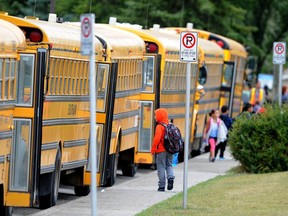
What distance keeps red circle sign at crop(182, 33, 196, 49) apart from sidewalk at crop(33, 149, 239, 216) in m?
2.58

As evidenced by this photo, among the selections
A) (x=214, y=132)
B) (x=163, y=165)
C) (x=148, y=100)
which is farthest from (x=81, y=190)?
(x=214, y=132)

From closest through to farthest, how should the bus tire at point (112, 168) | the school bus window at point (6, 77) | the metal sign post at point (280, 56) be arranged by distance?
the school bus window at point (6, 77), the bus tire at point (112, 168), the metal sign post at point (280, 56)

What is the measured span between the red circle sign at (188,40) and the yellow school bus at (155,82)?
7.99 meters

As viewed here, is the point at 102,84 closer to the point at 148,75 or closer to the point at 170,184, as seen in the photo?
the point at 170,184

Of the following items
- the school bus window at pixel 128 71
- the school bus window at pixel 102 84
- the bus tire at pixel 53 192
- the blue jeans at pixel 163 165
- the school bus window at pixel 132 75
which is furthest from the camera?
the school bus window at pixel 132 75

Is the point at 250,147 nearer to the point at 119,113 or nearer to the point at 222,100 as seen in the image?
the point at 119,113

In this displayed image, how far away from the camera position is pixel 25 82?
1719 centimetres

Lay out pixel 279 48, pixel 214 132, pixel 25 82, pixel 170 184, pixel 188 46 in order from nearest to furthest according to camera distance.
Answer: pixel 25 82, pixel 188 46, pixel 170 184, pixel 279 48, pixel 214 132

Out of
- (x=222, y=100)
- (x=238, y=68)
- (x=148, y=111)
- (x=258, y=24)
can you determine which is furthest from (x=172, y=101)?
(x=258, y=24)

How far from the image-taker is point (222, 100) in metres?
40.3

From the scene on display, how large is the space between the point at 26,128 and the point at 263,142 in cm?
971

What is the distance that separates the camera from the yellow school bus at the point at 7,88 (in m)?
16.3

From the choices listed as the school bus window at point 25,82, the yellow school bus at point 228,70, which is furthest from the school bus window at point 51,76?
the yellow school bus at point 228,70

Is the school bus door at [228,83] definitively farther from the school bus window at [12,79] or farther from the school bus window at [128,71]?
the school bus window at [12,79]
